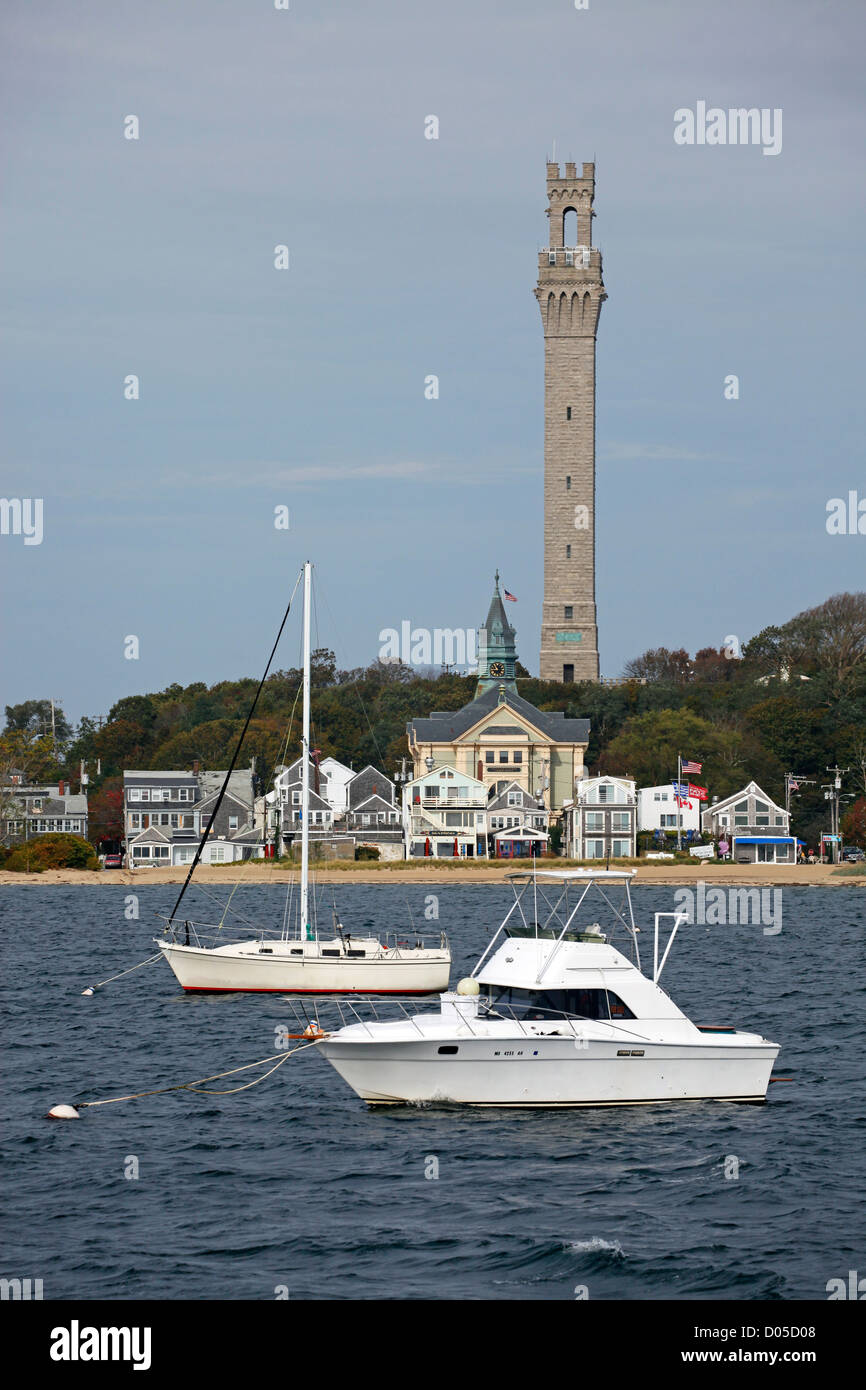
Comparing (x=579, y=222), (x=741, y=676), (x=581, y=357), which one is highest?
(x=579, y=222)

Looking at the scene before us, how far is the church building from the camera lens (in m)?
129

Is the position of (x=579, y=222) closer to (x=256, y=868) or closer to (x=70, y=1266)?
(x=256, y=868)

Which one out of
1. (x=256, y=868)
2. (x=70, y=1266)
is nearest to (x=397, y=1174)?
(x=70, y=1266)

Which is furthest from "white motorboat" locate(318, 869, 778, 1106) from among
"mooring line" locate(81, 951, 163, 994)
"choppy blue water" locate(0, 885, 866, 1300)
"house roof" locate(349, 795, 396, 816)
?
"house roof" locate(349, 795, 396, 816)

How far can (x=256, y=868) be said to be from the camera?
116500mm

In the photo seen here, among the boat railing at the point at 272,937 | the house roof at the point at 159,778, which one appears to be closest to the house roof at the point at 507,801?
the house roof at the point at 159,778

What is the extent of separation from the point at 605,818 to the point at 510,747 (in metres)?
13.0

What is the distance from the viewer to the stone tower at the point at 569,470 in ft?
487

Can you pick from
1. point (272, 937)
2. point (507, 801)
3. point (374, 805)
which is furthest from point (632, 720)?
point (272, 937)

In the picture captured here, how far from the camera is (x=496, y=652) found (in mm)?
145875

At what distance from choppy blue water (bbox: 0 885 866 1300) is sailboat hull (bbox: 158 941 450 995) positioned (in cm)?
662

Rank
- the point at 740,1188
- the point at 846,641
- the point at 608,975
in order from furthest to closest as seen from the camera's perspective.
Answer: the point at 846,641
the point at 608,975
the point at 740,1188

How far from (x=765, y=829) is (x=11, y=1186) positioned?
99.8 meters

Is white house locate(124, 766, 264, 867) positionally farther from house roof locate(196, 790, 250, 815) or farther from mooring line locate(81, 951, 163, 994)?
mooring line locate(81, 951, 163, 994)
